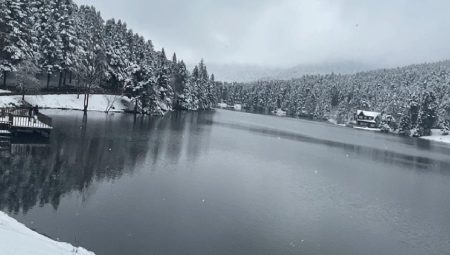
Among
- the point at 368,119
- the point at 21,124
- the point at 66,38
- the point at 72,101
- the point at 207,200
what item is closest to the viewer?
the point at 207,200

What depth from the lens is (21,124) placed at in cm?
4481

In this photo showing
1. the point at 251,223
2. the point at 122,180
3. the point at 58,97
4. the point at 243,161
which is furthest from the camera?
the point at 58,97

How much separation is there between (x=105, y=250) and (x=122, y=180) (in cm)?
1370

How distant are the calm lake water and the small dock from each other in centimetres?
189

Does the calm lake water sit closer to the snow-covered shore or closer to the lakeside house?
the snow-covered shore

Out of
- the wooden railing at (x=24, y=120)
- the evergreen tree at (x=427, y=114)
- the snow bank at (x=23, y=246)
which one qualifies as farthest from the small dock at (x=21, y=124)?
the evergreen tree at (x=427, y=114)

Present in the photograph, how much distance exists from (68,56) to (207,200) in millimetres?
61806

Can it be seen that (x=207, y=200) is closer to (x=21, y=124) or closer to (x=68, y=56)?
(x=21, y=124)

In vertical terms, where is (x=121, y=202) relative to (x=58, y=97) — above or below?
below

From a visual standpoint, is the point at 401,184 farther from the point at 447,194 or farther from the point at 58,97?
the point at 58,97

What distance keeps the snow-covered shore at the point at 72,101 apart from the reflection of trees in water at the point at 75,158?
465 inches

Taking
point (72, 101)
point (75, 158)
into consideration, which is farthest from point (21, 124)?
point (72, 101)

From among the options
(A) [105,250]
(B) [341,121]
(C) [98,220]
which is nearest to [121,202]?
(C) [98,220]

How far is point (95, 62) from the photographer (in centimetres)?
8838
